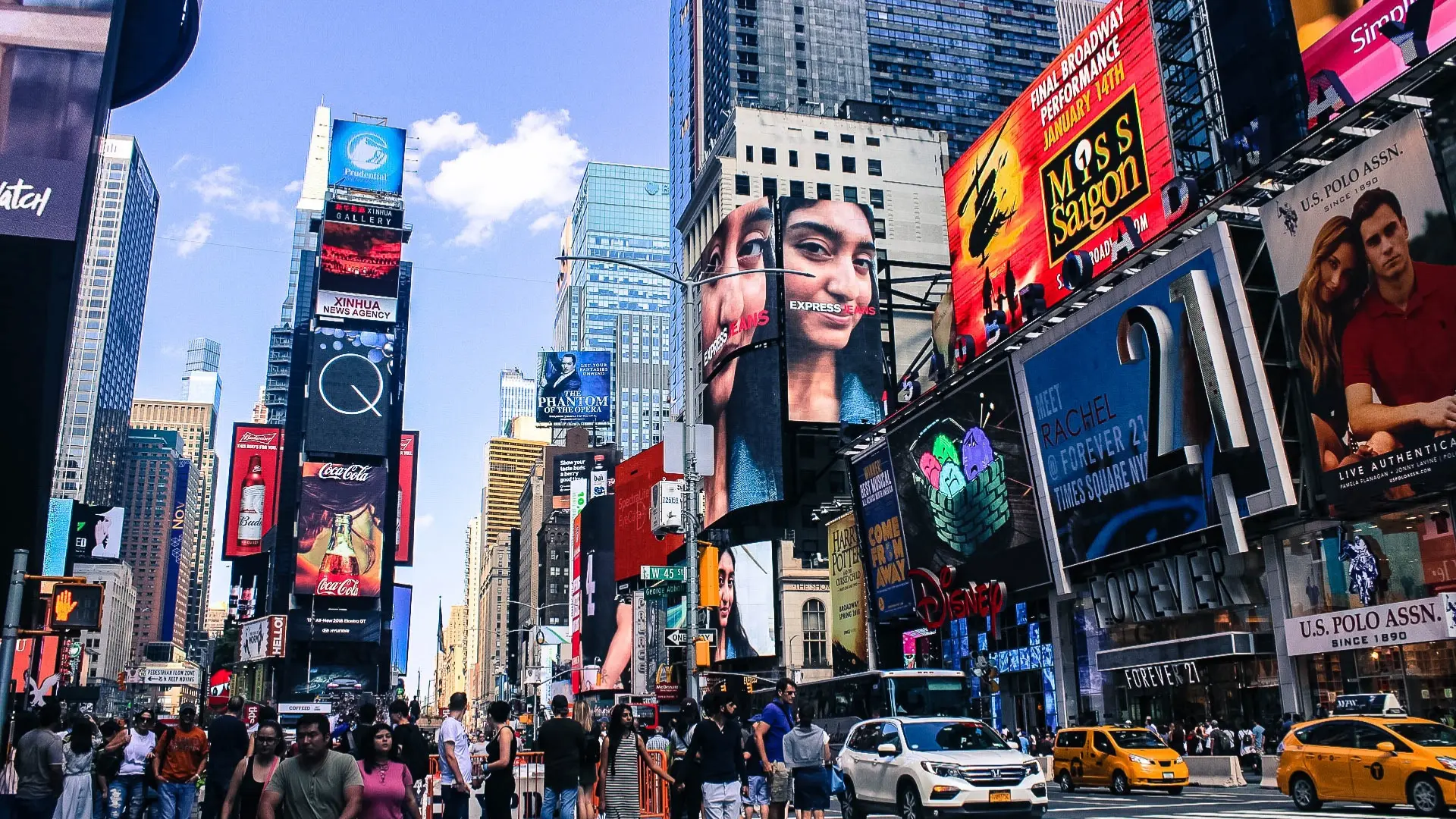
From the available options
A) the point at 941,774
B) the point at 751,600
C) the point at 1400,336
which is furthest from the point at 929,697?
the point at 751,600

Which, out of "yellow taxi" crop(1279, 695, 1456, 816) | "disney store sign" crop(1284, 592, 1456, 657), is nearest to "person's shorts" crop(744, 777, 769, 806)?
"yellow taxi" crop(1279, 695, 1456, 816)

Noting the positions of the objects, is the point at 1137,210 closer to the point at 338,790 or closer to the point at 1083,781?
the point at 1083,781

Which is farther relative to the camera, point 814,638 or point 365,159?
point 365,159

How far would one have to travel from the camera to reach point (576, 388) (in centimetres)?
13988

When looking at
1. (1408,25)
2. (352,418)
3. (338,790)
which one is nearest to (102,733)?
(338,790)

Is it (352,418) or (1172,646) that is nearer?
(1172,646)

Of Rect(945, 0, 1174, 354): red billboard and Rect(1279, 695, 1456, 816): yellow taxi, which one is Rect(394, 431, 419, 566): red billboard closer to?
Rect(945, 0, 1174, 354): red billboard

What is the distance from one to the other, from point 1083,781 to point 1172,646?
12133 millimetres

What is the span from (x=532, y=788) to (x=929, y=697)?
13.6 metres

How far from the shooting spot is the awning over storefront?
117 ft

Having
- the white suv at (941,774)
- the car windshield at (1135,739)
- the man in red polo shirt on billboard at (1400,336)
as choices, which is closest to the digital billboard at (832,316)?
the man in red polo shirt on billboard at (1400,336)

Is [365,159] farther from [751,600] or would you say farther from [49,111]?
[49,111]

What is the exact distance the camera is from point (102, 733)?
74.9 feet

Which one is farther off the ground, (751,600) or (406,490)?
(406,490)
